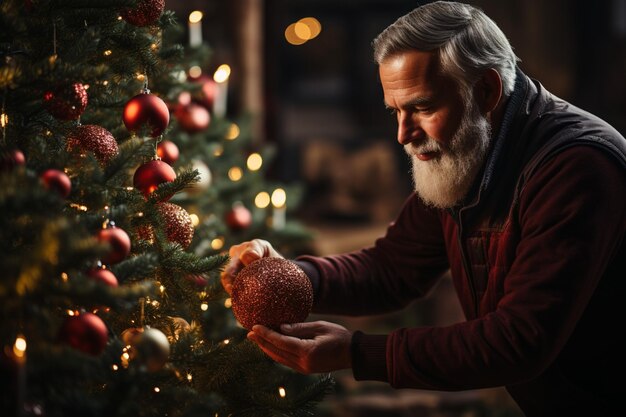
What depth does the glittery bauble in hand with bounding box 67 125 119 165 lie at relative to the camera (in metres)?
1.39

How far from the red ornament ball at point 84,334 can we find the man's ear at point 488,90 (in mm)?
987

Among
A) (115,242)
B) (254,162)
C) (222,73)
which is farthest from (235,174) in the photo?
(115,242)

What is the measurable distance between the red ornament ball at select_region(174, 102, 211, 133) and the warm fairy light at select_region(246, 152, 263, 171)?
0.81 metres

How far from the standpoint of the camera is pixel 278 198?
3.09 metres

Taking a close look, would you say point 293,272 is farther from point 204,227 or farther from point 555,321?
point 204,227

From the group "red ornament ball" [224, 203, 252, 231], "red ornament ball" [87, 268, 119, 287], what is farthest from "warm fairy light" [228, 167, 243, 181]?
"red ornament ball" [87, 268, 119, 287]

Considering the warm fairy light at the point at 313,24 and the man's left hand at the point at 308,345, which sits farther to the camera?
the warm fairy light at the point at 313,24

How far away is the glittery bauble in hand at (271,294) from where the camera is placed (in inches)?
55.5

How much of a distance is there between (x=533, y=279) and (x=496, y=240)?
220 mm

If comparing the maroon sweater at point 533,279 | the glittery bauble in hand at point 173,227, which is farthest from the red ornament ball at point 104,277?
the maroon sweater at point 533,279

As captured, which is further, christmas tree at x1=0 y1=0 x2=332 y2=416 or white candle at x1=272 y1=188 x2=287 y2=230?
white candle at x1=272 y1=188 x2=287 y2=230

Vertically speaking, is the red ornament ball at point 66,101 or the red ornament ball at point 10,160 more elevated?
the red ornament ball at point 66,101

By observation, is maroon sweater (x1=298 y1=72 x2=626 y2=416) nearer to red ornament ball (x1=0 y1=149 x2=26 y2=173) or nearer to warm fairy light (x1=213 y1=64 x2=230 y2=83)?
red ornament ball (x1=0 y1=149 x2=26 y2=173)

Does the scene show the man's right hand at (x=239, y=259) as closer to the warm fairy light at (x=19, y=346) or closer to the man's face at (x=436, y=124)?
the man's face at (x=436, y=124)
